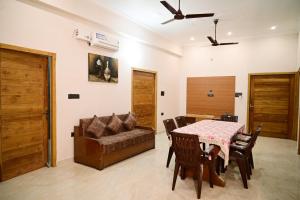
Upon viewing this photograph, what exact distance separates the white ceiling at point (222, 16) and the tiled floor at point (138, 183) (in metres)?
3.40

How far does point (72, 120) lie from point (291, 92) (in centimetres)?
649

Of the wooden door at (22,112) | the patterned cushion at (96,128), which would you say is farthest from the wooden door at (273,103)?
the wooden door at (22,112)

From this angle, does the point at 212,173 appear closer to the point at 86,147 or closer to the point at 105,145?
the point at 105,145

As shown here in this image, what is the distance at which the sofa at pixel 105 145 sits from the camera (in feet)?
11.8

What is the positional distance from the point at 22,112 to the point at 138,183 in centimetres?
229

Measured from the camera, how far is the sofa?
3.60 meters

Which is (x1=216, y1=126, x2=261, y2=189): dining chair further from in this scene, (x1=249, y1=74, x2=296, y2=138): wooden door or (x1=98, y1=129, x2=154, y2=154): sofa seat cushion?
(x1=249, y1=74, x2=296, y2=138): wooden door

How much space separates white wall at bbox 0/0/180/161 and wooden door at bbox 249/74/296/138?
4028 mm

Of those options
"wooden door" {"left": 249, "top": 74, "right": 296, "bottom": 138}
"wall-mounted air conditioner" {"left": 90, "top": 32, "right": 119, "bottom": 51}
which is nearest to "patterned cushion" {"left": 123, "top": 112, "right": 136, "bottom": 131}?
"wall-mounted air conditioner" {"left": 90, "top": 32, "right": 119, "bottom": 51}

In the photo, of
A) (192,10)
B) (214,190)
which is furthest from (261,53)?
(214,190)

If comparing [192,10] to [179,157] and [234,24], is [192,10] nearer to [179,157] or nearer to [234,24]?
[234,24]

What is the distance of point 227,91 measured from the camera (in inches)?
282

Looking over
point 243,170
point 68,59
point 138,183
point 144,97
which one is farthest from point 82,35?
point 243,170

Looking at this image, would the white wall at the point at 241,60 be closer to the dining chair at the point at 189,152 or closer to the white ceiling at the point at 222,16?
the white ceiling at the point at 222,16
